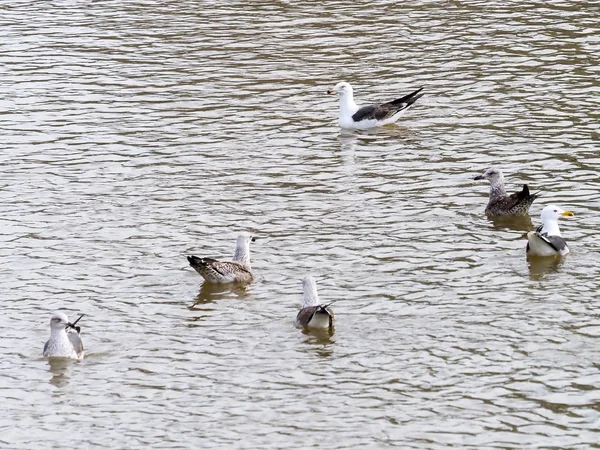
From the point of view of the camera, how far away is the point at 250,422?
43.8 feet

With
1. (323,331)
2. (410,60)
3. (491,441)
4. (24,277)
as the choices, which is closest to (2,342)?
(24,277)

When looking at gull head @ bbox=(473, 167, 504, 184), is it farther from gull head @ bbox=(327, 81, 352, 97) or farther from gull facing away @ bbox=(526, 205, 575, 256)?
gull head @ bbox=(327, 81, 352, 97)

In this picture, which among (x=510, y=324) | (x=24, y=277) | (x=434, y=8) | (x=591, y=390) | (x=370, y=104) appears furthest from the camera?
(x=434, y=8)

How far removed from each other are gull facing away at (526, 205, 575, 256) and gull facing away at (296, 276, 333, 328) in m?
3.20

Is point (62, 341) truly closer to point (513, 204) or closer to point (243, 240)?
point (243, 240)

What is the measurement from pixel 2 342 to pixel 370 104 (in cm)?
1001

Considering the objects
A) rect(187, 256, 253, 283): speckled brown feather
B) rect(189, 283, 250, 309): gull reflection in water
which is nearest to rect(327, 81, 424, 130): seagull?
rect(187, 256, 253, 283): speckled brown feather

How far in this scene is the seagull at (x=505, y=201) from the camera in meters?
19.1

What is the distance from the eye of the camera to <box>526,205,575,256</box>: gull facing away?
17.4m

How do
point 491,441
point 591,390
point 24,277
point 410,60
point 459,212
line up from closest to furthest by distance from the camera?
point 491,441 → point 591,390 → point 24,277 → point 459,212 → point 410,60

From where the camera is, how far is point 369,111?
77.4ft

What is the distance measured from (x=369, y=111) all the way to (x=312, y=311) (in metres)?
8.73

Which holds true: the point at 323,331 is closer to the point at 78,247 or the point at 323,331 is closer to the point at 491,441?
the point at 491,441

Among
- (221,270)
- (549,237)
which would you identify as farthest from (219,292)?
(549,237)
